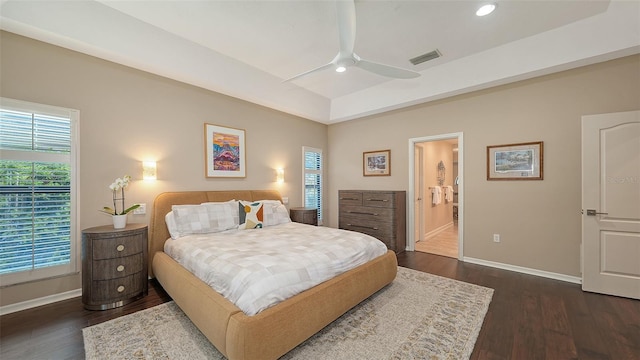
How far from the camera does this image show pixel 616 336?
2010mm

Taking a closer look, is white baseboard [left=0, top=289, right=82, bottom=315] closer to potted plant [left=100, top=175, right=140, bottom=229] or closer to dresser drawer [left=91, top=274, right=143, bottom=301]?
dresser drawer [left=91, top=274, right=143, bottom=301]

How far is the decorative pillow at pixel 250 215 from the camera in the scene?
3.46 meters

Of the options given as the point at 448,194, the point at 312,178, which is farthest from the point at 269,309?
the point at 448,194

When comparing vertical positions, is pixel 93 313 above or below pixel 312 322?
below

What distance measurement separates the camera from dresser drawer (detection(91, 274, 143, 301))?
241 centimetres

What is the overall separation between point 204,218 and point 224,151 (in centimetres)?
124

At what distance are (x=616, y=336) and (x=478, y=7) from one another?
3250mm

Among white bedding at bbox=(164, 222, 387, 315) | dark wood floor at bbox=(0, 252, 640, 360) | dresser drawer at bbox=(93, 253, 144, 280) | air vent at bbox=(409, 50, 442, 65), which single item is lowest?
dark wood floor at bbox=(0, 252, 640, 360)

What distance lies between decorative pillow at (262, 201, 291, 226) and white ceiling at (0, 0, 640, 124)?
1.80 m

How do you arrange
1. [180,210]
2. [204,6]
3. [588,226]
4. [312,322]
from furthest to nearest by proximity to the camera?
[180,210]
[588,226]
[204,6]
[312,322]

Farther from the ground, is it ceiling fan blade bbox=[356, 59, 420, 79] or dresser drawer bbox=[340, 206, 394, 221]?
ceiling fan blade bbox=[356, 59, 420, 79]

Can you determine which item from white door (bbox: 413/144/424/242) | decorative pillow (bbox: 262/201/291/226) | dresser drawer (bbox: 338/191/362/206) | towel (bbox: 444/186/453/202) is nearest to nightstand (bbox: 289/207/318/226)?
decorative pillow (bbox: 262/201/291/226)

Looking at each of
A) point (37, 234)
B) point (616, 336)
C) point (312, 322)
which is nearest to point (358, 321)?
point (312, 322)

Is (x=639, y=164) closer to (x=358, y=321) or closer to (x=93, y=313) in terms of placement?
(x=358, y=321)
